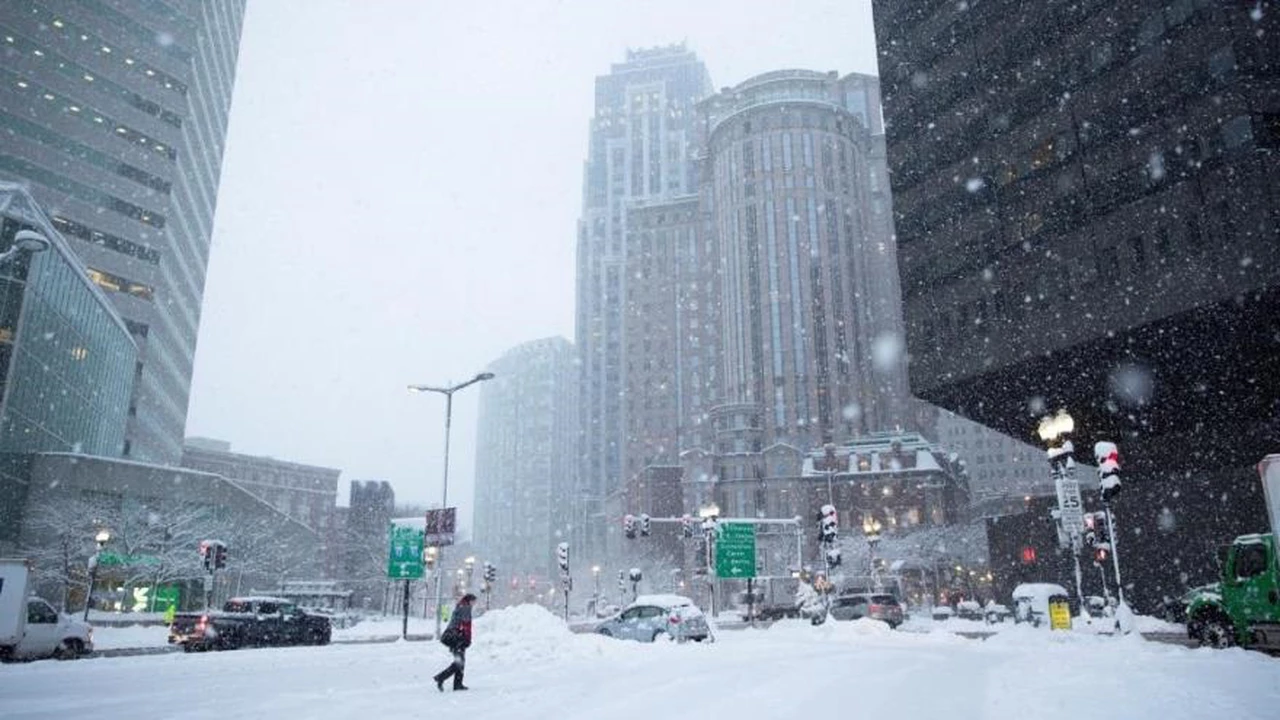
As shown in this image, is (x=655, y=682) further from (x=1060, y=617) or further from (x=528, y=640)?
(x=1060, y=617)

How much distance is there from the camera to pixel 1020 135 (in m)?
42.3

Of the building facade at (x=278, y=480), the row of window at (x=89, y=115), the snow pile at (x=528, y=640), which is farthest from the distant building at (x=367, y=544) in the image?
the snow pile at (x=528, y=640)

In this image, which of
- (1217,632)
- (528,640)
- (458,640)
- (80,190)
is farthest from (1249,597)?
(80,190)

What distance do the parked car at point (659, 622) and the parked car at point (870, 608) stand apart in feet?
42.9

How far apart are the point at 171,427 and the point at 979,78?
95256 millimetres

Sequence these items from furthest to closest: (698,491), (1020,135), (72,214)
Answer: (698,491)
(72,214)
(1020,135)

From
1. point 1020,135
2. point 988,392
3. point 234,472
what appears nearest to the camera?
point 1020,135

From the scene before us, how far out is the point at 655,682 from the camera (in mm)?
13977

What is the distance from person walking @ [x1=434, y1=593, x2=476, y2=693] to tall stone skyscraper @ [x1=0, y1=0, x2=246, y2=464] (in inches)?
3166

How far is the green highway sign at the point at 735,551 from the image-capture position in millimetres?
45656

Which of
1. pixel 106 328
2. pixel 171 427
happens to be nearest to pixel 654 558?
pixel 171 427

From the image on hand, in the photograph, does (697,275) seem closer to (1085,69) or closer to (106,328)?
(106,328)

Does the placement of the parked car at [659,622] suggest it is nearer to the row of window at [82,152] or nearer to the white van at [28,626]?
the white van at [28,626]

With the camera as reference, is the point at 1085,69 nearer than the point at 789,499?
Yes
